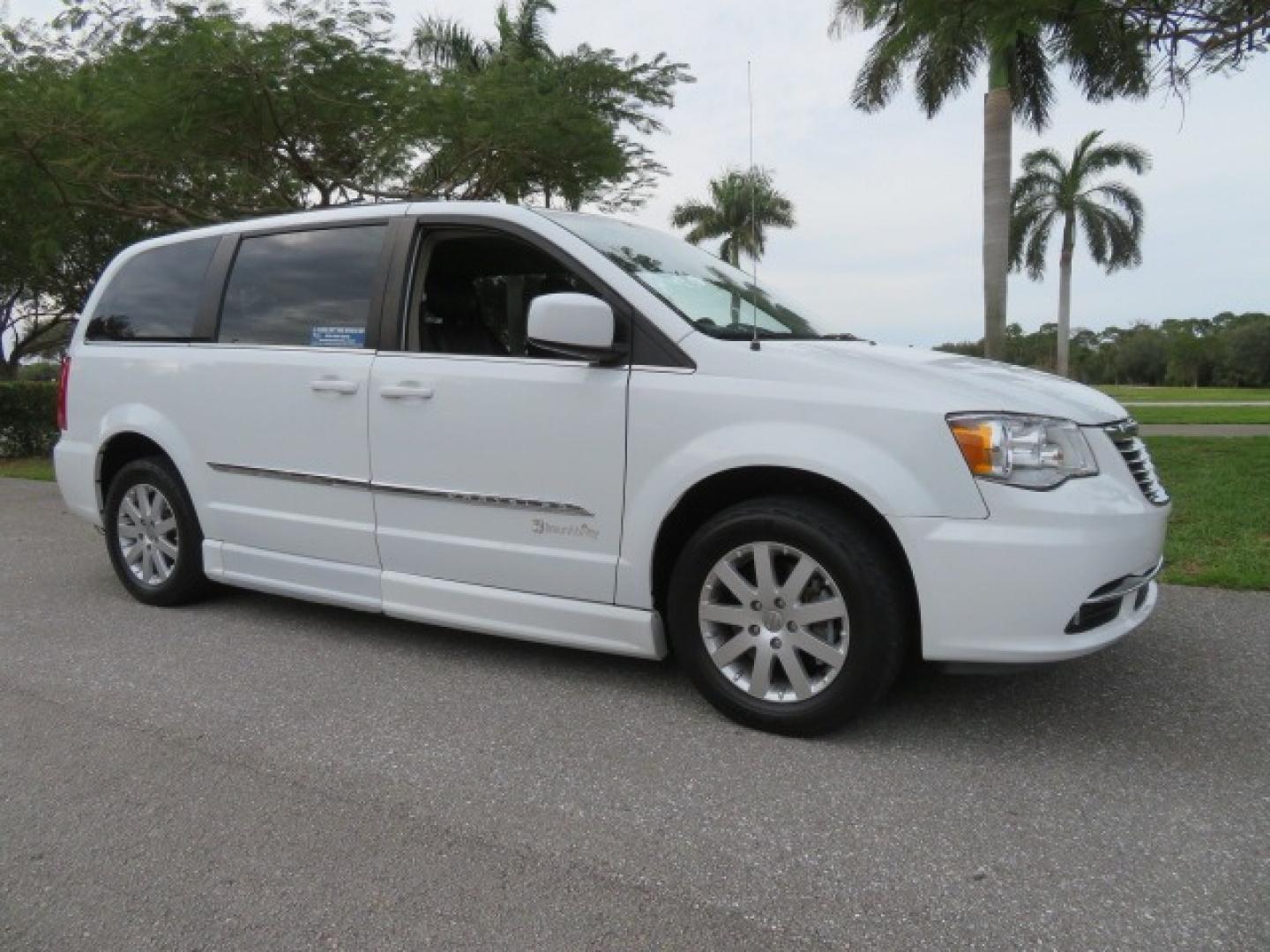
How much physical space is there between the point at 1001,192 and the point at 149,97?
570 inches

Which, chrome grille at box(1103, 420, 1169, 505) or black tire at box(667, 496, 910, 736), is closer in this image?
black tire at box(667, 496, 910, 736)

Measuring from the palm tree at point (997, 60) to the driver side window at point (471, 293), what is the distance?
4082mm

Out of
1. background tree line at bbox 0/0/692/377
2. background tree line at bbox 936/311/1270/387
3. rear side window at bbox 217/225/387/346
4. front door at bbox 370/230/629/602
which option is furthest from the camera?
background tree line at bbox 936/311/1270/387

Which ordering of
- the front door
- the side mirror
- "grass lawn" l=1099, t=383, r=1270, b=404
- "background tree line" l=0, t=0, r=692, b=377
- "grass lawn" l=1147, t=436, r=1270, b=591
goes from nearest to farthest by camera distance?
the side mirror, the front door, "grass lawn" l=1147, t=436, r=1270, b=591, "background tree line" l=0, t=0, r=692, b=377, "grass lawn" l=1099, t=383, r=1270, b=404

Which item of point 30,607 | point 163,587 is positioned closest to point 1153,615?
point 163,587

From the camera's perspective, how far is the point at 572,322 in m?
3.36

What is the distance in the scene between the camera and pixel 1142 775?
9.58ft

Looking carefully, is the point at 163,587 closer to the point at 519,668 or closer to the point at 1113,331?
the point at 519,668

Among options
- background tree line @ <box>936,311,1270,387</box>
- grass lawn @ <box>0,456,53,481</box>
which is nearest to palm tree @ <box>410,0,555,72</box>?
grass lawn @ <box>0,456,53,481</box>

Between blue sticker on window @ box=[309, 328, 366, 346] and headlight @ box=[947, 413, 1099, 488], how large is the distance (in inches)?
97.8

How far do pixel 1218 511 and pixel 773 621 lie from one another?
17.9 ft

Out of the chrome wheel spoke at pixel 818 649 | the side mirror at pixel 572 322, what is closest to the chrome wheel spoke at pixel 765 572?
the chrome wheel spoke at pixel 818 649

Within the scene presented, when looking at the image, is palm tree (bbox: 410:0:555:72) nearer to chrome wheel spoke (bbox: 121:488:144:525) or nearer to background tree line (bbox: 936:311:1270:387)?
chrome wheel spoke (bbox: 121:488:144:525)

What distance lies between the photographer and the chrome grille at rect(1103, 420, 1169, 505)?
3256 millimetres
